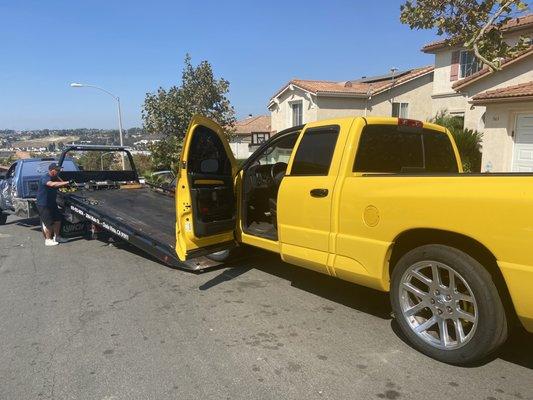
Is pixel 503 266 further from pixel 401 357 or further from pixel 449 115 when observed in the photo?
pixel 449 115

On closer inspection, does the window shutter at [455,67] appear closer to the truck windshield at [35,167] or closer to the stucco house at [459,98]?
the stucco house at [459,98]

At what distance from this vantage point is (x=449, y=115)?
20234 millimetres

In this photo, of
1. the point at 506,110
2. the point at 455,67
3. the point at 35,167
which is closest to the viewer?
the point at 35,167

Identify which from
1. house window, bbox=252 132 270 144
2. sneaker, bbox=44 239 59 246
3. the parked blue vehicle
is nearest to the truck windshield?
the parked blue vehicle

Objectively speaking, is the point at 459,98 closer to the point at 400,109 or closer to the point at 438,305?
the point at 400,109

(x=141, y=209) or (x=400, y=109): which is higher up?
(x=400, y=109)

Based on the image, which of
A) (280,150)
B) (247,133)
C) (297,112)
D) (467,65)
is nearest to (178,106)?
(297,112)

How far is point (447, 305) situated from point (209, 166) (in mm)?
3061

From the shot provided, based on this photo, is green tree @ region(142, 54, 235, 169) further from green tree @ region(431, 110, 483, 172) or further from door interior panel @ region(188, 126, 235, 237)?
door interior panel @ region(188, 126, 235, 237)

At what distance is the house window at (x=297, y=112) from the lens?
29.4m

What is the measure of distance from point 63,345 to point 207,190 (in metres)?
2.18

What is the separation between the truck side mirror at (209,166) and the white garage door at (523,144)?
11402 millimetres

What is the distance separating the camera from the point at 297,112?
29.9 m

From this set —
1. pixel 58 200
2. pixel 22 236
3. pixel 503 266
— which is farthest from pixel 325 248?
pixel 22 236
